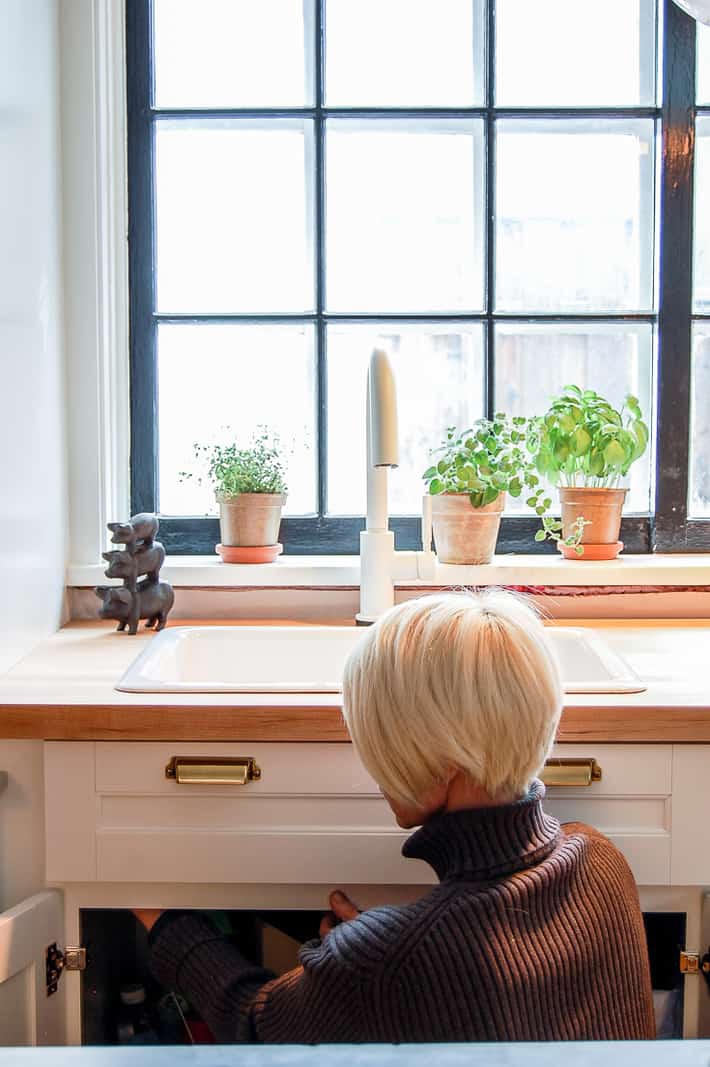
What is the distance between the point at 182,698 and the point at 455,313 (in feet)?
3.78

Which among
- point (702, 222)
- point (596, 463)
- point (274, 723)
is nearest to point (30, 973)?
point (274, 723)

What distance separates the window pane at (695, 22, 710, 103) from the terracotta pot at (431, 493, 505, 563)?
0.93 meters

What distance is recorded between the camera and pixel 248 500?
201 cm

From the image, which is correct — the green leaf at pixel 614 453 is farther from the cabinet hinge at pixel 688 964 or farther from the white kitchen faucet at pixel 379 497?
the cabinet hinge at pixel 688 964

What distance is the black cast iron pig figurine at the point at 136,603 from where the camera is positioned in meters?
1.79

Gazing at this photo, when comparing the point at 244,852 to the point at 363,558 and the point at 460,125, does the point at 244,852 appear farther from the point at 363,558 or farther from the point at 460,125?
the point at 460,125

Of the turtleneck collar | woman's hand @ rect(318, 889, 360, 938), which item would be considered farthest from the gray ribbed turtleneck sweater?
woman's hand @ rect(318, 889, 360, 938)

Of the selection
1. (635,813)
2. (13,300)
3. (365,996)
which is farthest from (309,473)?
(365,996)

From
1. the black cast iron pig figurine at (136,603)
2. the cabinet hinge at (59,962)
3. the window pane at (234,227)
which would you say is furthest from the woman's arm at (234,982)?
the window pane at (234,227)

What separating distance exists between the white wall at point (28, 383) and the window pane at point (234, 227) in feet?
1.01

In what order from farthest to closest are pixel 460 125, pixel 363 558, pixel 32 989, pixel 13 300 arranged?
1. pixel 460 125
2. pixel 363 558
3. pixel 13 300
4. pixel 32 989

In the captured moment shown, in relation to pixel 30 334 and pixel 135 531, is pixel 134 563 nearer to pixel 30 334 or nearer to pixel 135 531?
pixel 135 531

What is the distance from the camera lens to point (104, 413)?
199 centimetres

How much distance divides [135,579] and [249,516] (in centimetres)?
31
